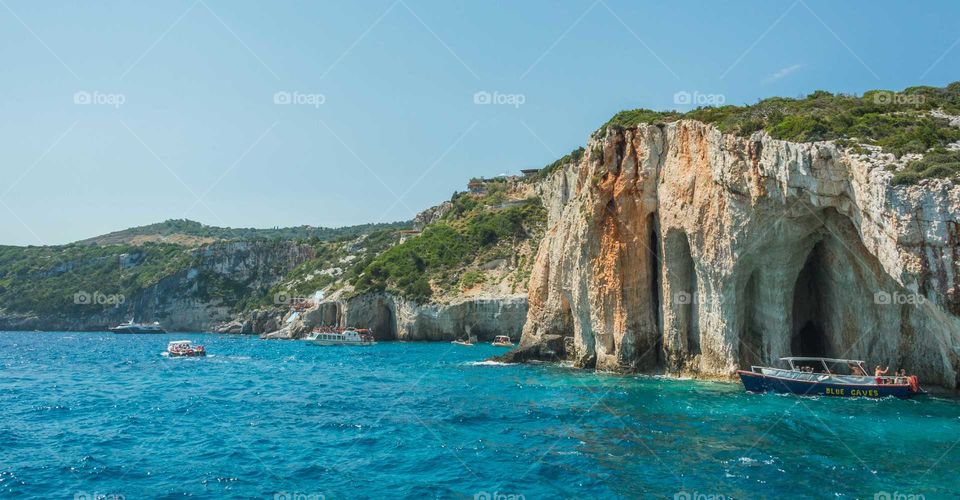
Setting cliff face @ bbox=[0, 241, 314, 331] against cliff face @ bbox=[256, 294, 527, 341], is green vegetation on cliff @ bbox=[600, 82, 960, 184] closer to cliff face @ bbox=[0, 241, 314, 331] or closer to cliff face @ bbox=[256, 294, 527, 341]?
cliff face @ bbox=[256, 294, 527, 341]

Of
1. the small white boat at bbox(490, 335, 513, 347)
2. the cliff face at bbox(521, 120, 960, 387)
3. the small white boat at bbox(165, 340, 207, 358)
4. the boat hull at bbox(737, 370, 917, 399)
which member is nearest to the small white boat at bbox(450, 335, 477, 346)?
the small white boat at bbox(490, 335, 513, 347)

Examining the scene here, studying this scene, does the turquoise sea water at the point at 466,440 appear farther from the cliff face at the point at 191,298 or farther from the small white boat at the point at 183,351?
the cliff face at the point at 191,298

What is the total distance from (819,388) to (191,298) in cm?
10774

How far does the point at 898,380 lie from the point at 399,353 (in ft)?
130

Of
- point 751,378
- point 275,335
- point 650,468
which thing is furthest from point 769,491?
point 275,335

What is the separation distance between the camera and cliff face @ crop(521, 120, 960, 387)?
22812 mm

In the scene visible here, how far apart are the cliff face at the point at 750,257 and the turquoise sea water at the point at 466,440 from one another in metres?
3.17

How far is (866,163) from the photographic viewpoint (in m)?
23.5

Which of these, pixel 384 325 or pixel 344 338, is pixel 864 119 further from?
pixel 384 325

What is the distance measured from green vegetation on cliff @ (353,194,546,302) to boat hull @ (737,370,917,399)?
48.9 metres

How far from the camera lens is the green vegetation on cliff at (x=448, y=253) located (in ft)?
252

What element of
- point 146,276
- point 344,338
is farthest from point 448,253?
point 146,276

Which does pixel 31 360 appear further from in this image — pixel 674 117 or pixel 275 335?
pixel 674 117

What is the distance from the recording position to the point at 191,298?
372 ft
